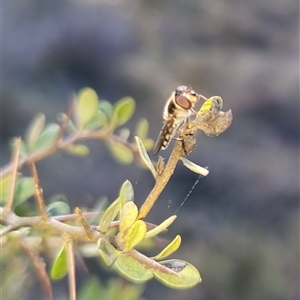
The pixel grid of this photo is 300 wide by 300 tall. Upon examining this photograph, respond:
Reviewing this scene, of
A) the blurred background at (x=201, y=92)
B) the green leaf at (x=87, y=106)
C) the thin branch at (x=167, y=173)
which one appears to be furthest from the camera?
the blurred background at (x=201, y=92)

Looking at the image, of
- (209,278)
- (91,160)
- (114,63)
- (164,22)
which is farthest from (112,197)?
(164,22)

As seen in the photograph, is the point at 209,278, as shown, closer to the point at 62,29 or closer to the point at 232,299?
the point at 232,299

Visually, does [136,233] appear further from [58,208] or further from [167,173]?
[58,208]

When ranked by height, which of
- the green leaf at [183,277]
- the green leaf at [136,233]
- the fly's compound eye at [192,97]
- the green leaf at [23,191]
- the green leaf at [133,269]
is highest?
the fly's compound eye at [192,97]

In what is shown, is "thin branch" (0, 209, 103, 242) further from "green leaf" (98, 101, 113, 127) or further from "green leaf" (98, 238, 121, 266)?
"green leaf" (98, 101, 113, 127)

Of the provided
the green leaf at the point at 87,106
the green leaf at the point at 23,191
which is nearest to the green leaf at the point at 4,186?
the green leaf at the point at 23,191

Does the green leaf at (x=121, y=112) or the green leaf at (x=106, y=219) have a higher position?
the green leaf at (x=106, y=219)

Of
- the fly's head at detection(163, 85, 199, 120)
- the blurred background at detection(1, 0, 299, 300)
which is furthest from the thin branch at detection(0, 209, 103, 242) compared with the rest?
the blurred background at detection(1, 0, 299, 300)

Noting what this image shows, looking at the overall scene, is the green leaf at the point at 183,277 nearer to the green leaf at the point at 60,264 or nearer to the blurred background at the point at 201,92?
the green leaf at the point at 60,264

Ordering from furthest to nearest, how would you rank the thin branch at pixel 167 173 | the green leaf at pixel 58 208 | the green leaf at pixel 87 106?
1. the green leaf at pixel 87 106
2. the green leaf at pixel 58 208
3. the thin branch at pixel 167 173

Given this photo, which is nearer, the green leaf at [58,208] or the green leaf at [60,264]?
the green leaf at [60,264]
